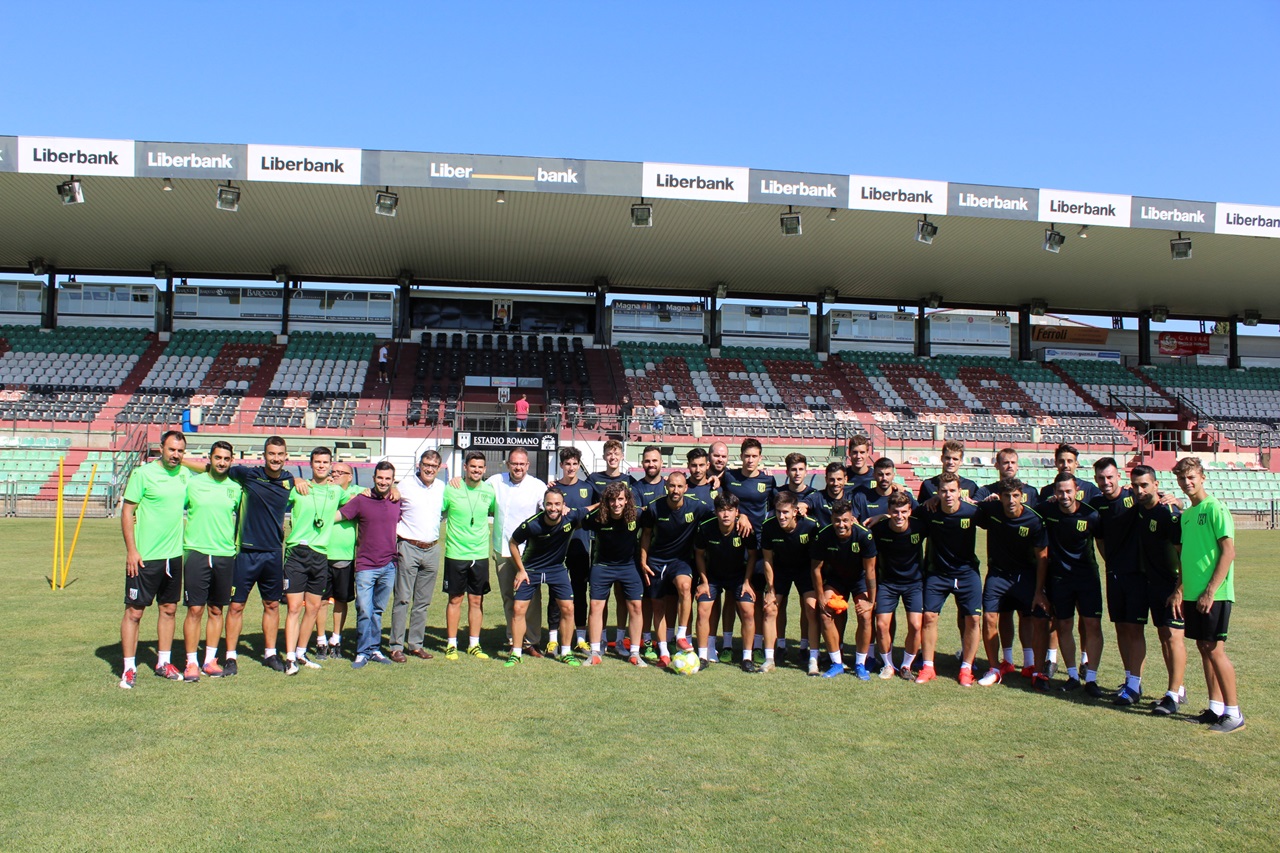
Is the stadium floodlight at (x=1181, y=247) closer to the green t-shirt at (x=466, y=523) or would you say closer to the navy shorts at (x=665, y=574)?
the navy shorts at (x=665, y=574)

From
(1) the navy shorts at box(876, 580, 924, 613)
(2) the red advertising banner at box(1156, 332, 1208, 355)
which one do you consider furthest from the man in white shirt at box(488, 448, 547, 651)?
(2) the red advertising banner at box(1156, 332, 1208, 355)

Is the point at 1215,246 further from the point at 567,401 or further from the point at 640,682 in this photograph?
the point at 640,682

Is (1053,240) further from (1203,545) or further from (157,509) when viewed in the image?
(157,509)

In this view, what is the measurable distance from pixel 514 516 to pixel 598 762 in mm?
3214

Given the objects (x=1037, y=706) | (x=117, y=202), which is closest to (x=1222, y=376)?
(x=1037, y=706)

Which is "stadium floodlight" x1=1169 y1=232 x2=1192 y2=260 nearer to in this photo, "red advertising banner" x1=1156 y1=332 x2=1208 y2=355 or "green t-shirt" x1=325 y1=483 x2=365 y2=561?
"red advertising banner" x1=1156 y1=332 x2=1208 y2=355

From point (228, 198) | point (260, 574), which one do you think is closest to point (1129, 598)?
point (260, 574)

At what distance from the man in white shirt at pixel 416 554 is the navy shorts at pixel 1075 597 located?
4885 millimetres

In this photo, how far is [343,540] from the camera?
738cm

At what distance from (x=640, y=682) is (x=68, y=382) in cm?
2927

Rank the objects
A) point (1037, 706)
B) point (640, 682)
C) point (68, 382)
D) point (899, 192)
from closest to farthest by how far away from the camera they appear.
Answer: point (1037, 706), point (640, 682), point (899, 192), point (68, 382)

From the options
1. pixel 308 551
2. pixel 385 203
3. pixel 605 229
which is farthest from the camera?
pixel 605 229

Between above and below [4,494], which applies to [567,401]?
above

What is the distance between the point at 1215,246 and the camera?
27.3m
